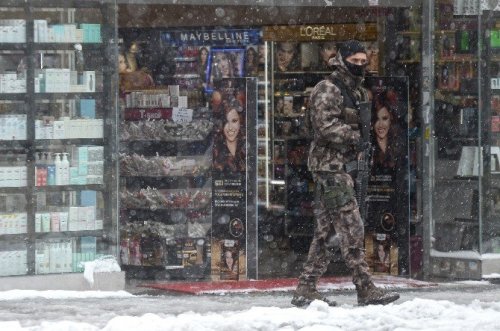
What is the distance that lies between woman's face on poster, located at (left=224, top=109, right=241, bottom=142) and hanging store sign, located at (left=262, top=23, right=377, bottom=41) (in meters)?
1.80

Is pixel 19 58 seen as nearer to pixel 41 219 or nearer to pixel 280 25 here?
pixel 41 219

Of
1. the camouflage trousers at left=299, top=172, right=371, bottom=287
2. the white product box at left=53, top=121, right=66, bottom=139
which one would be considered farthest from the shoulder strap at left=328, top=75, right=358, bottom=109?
the white product box at left=53, top=121, right=66, bottom=139

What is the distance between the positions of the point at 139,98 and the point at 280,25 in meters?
2.01

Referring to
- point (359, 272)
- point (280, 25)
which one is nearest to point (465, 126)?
point (280, 25)

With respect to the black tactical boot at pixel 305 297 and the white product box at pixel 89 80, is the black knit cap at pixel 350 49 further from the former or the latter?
the white product box at pixel 89 80

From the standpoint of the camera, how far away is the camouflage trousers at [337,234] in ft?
32.9

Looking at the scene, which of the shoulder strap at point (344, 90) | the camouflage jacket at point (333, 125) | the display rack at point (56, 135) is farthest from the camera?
the display rack at point (56, 135)

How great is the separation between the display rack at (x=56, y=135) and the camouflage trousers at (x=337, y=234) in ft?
8.90

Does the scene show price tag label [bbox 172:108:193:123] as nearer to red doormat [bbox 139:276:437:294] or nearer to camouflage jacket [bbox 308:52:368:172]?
red doormat [bbox 139:276:437:294]

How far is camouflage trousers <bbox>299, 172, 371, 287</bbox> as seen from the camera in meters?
10.0

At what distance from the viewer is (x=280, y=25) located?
14266mm

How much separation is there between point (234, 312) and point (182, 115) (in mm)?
3844

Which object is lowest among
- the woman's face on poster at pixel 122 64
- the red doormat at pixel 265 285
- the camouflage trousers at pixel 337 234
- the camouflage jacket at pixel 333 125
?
the red doormat at pixel 265 285

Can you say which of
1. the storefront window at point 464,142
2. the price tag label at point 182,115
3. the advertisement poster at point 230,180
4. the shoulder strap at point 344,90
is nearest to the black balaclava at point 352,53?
the shoulder strap at point 344,90
